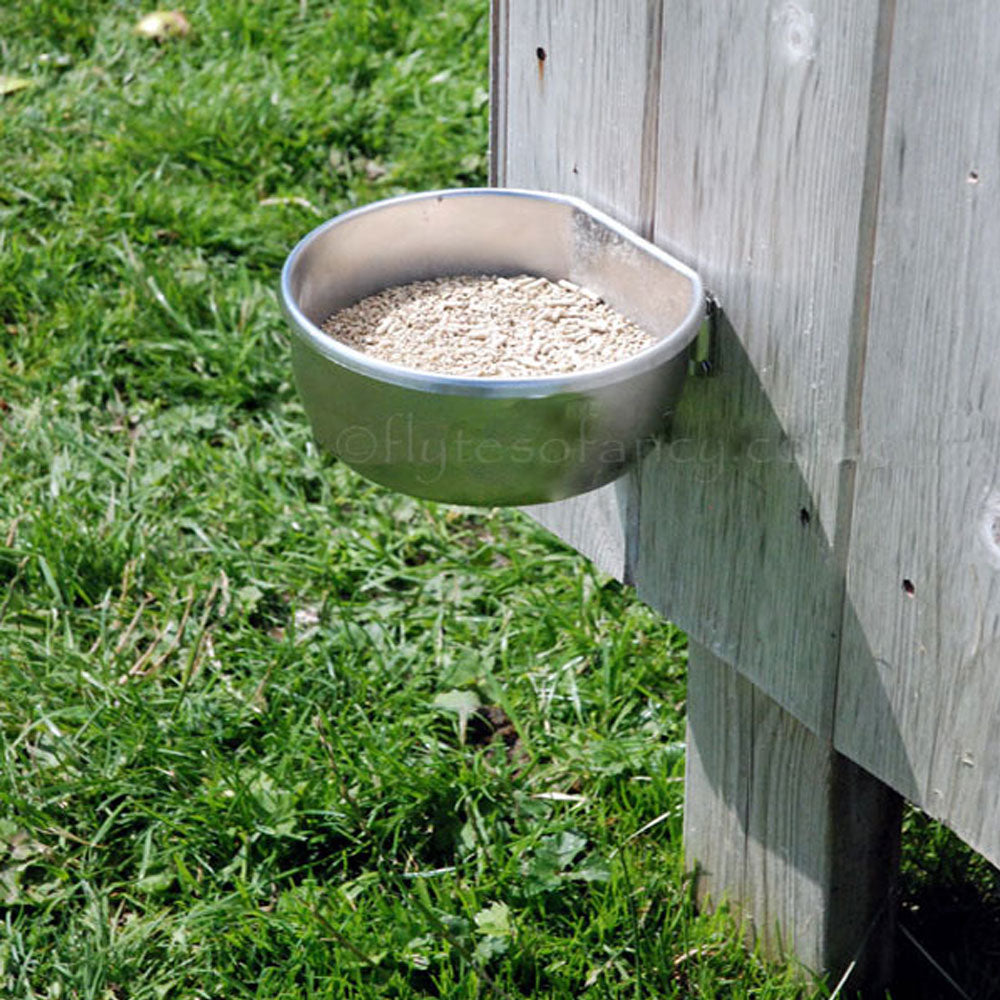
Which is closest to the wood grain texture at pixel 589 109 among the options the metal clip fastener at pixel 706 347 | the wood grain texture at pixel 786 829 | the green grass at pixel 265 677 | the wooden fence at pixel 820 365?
the wooden fence at pixel 820 365

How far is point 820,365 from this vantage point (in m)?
1.50

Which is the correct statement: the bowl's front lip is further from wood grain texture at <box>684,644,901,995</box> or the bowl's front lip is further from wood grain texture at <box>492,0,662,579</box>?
wood grain texture at <box>684,644,901,995</box>

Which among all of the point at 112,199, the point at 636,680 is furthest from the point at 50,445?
the point at 636,680

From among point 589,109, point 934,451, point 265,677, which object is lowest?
point 265,677

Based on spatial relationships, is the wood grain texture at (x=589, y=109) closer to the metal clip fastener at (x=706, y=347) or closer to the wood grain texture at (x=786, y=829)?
the metal clip fastener at (x=706, y=347)

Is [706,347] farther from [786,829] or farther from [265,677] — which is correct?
[265,677]

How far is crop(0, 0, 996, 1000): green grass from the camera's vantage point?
2027 millimetres

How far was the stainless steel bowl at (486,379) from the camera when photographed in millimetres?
1493

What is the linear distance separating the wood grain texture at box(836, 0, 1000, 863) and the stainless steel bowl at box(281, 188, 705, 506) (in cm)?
22

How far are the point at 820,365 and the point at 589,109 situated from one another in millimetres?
390

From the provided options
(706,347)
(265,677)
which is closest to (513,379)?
(706,347)

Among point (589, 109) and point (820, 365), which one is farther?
point (589, 109)

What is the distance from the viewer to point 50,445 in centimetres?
285

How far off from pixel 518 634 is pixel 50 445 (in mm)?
907
